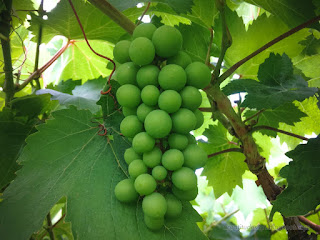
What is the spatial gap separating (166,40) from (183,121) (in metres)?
0.16

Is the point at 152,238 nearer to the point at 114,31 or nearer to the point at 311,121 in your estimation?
the point at 114,31

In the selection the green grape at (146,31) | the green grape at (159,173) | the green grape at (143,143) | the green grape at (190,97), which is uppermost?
the green grape at (146,31)

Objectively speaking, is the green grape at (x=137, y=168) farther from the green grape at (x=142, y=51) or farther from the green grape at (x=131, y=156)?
the green grape at (x=142, y=51)

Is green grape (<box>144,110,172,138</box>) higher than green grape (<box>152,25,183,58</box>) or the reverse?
the reverse

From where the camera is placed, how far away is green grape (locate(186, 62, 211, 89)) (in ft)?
2.01

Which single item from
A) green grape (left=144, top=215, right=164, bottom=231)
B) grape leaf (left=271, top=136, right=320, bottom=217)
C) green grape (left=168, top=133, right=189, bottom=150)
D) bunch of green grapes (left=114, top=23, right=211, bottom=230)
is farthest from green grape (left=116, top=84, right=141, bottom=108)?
grape leaf (left=271, top=136, right=320, bottom=217)

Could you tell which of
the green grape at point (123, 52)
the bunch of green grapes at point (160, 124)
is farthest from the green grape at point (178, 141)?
the green grape at point (123, 52)

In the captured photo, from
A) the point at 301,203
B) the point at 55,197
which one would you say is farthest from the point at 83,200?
the point at 301,203

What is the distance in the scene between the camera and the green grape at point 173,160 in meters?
0.55

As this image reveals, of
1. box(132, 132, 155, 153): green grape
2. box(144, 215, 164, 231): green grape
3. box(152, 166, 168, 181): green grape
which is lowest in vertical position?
box(144, 215, 164, 231): green grape

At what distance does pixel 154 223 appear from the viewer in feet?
1.88

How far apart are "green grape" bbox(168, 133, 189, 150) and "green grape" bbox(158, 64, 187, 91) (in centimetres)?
9

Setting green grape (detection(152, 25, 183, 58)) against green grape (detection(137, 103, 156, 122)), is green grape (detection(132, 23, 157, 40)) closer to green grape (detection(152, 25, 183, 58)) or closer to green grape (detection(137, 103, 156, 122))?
green grape (detection(152, 25, 183, 58))

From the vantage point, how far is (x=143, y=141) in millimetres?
565
